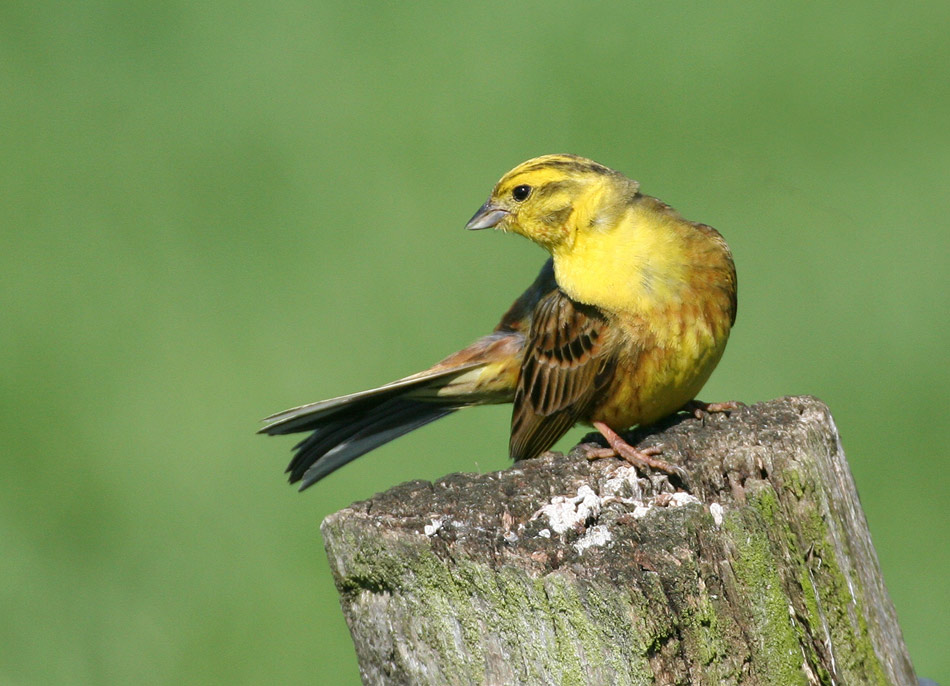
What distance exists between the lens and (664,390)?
13.5 ft

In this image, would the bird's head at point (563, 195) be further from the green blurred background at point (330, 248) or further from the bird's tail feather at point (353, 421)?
the green blurred background at point (330, 248)

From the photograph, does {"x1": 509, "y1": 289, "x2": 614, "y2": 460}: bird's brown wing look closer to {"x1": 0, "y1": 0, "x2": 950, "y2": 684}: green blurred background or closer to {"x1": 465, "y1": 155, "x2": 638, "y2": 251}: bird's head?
{"x1": 465, "y1": 155, "x2": 638, "y2": 251}: bird's head

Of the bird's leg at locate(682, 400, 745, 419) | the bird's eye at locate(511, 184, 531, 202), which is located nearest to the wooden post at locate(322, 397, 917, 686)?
the bird's leg at locate(682, 400, 745, 419)

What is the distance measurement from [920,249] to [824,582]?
5359 millimetres

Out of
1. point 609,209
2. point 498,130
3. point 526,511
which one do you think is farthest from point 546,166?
point 498,130

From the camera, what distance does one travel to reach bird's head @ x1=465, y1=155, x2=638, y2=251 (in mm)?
4156

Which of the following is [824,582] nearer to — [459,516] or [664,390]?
[459,516]

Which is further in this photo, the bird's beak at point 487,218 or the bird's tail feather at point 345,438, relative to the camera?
the bird's tail feather at point 345,438

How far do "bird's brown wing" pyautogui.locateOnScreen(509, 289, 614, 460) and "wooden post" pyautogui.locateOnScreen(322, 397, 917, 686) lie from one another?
1211 millimetres

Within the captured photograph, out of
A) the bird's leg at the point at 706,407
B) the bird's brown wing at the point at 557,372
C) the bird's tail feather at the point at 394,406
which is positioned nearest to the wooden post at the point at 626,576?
the bird's leg at the point at 706,407

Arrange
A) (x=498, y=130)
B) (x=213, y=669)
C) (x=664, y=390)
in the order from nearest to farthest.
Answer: (x=664, y=390), (x=213, y=669), (x=498, y=130)

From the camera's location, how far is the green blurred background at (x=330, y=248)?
6500mm

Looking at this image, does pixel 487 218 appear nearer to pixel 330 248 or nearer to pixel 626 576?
pixel 626 576

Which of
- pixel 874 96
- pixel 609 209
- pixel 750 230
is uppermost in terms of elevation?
pixel 874 96
